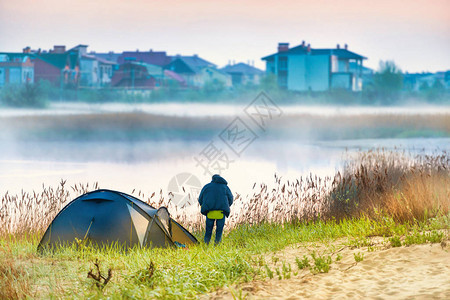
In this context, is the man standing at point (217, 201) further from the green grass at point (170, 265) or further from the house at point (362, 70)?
the house at point (362, 70)

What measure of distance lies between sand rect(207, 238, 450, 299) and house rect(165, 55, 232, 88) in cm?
7015

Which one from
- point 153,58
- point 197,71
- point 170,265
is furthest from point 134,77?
point 170,265

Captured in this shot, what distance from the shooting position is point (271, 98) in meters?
69.8

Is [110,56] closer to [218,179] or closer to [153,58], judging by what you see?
[153,58]

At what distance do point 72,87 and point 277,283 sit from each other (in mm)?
66595

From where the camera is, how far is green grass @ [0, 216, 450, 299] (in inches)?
298

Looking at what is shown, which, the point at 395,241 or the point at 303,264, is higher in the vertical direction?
the point at 395,241

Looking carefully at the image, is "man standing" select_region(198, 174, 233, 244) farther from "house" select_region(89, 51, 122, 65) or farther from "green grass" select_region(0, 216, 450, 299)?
"house" select_region(89, 51, 122, 65)

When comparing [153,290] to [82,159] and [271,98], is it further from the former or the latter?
[271,98]

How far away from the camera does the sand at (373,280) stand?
725 cm

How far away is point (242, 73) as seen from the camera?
8700cm

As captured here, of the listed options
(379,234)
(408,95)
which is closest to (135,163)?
(379,234)

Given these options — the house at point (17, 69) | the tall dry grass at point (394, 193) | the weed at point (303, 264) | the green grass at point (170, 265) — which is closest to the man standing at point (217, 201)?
the green grass at point (170, 265)

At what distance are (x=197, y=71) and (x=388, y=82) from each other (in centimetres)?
2661
